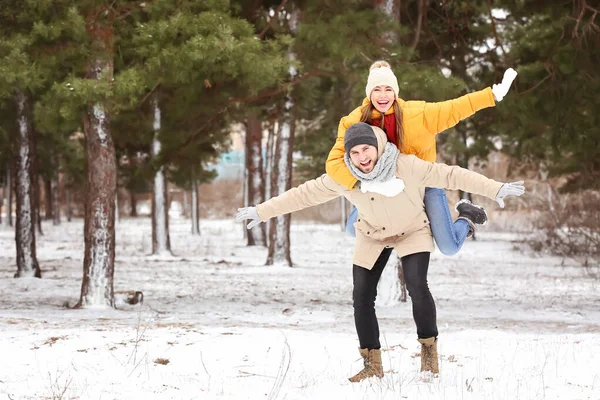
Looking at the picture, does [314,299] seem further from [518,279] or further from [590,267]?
[590,267]

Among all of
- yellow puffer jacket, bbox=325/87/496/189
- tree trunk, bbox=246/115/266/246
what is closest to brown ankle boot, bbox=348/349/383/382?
yellow puffer jacket, bbox=325/87/496/189

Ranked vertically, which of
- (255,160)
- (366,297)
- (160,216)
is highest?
(255,160)

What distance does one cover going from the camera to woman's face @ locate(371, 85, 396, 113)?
4684mm

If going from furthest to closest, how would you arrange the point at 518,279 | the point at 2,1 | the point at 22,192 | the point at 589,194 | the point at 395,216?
the point at 589,194 < the point at 518,279 < the point at 22,192 < the point at 2,1 < the point at 395,216

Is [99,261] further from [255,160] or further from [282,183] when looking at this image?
[255,160]

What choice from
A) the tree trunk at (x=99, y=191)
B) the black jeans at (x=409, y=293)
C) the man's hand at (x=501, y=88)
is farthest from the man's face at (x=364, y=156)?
the tree trunk at (x=99, y=191)

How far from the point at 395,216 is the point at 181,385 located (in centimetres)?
171

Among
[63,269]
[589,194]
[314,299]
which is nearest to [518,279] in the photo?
[589,194]

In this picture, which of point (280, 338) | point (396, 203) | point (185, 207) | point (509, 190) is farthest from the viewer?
point (185, 207)

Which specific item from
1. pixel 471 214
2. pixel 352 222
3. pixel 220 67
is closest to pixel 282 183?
pixel 220 67

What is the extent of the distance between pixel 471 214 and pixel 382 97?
3.13ft

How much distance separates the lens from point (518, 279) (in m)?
15.4

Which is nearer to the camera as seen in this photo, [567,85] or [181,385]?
[181,385]

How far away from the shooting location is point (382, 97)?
4684 millimetres
